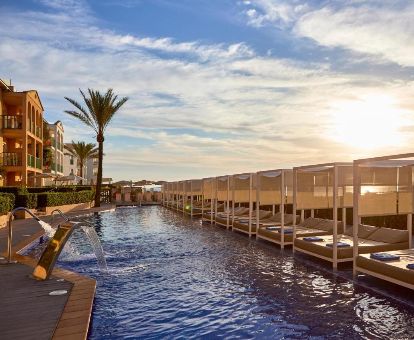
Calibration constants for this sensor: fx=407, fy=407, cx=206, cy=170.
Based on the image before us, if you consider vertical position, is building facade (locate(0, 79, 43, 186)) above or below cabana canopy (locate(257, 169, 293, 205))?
above

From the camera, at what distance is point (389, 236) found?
12.1 m

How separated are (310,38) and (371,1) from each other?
209cm

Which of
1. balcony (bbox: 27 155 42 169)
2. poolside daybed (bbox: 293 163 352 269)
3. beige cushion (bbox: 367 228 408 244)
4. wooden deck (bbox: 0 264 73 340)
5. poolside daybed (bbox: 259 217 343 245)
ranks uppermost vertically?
balcony (bbox: 27 155 42 169)

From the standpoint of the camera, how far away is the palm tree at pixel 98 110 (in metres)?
34.5

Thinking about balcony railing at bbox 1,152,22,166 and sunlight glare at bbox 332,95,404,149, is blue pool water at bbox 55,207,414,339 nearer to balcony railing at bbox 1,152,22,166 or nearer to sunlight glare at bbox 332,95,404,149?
sunlight glare at bbox 332,95,404,149

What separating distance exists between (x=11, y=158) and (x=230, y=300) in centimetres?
3120

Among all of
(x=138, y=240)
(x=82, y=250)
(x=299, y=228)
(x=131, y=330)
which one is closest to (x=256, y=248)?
(x=299, y=228)

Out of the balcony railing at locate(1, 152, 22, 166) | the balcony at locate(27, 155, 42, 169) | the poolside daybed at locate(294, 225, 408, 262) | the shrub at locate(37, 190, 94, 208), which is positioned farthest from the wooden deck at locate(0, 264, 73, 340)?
the balcony at locate(27, 155, 42, 169)

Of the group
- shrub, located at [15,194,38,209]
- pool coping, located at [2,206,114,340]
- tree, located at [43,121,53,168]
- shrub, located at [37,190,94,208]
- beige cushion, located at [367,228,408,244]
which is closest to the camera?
pool coping, located at [2,206,114,340]

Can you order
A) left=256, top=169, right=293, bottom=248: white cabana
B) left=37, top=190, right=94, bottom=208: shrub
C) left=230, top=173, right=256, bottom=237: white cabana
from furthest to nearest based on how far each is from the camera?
left=37, top=190, right=94, bottom=208: shrub → left=230, top=173, right=256, bottom=237: white cabana → left=256, top=169, right=293, bottom=248: white cabana

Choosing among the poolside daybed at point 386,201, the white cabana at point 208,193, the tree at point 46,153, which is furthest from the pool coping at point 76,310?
the tree at point 46,153

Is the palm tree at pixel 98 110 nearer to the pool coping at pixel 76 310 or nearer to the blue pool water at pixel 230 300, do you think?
the blue pool water at pixel 230 300

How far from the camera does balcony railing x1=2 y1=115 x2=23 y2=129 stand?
112 feet

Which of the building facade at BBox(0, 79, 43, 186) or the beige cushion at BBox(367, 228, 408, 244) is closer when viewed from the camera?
the beige cushion at BBox(367, 228, 408, 244)
